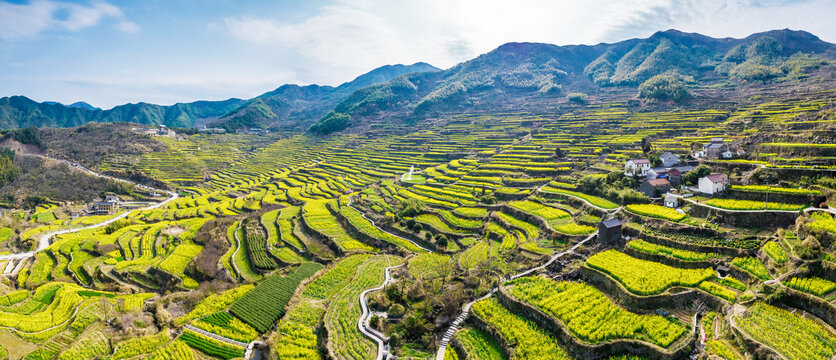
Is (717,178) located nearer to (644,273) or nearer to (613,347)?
(644,273)

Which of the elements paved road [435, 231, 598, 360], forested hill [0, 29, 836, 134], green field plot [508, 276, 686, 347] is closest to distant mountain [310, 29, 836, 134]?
forested hill [0, 29, 836, 134]

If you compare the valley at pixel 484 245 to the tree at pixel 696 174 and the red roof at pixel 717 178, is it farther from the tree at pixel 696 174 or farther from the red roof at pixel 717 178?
the red roof at pixel 717 178

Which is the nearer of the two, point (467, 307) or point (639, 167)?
point (467, 307)

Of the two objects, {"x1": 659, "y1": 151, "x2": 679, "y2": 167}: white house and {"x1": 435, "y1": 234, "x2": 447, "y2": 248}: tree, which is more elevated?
{"x1": 659, "y1": 151, "x2": 679, "y2": 167}: white house

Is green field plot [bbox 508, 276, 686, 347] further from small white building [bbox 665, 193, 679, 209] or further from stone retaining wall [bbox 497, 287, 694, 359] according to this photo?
small white building [bbox 665, 193, 679, 209]

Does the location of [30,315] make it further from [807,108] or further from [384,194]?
[807,108]

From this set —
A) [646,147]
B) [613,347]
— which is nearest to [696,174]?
[646,147]
